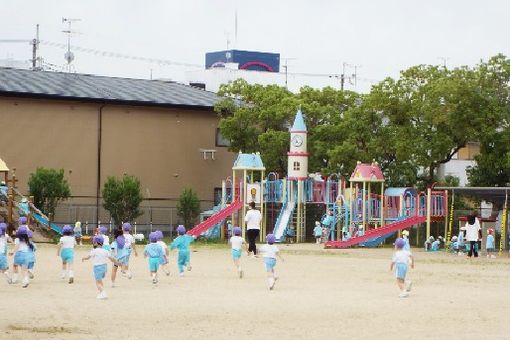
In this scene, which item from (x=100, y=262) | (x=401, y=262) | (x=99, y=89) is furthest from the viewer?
(x=99, y=89)

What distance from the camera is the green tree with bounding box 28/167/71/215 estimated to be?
54.2 metres

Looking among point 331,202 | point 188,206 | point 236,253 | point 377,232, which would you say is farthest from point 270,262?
point 188,206

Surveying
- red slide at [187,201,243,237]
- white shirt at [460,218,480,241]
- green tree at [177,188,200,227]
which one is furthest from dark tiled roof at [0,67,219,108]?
white shirt at [460,218,480,241]

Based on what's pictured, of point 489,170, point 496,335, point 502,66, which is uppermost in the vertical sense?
point 502,66

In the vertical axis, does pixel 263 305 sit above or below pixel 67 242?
below

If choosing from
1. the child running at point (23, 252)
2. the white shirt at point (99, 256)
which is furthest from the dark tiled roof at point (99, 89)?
the white shirt at point (99, 256)

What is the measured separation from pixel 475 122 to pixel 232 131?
42.7 feet

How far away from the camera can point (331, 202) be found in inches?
2165

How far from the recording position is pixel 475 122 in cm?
5228

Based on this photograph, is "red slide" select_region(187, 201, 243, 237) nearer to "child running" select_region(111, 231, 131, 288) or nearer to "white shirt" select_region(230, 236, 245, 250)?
"white shirt" select_region(230, 236, 245, 250)

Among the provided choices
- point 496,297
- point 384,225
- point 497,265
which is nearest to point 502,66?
point 384,225

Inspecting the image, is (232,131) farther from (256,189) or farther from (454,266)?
(454,266)

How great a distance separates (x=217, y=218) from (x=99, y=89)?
1316 centimetres

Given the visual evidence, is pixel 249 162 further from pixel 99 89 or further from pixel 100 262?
pixel 100 262
